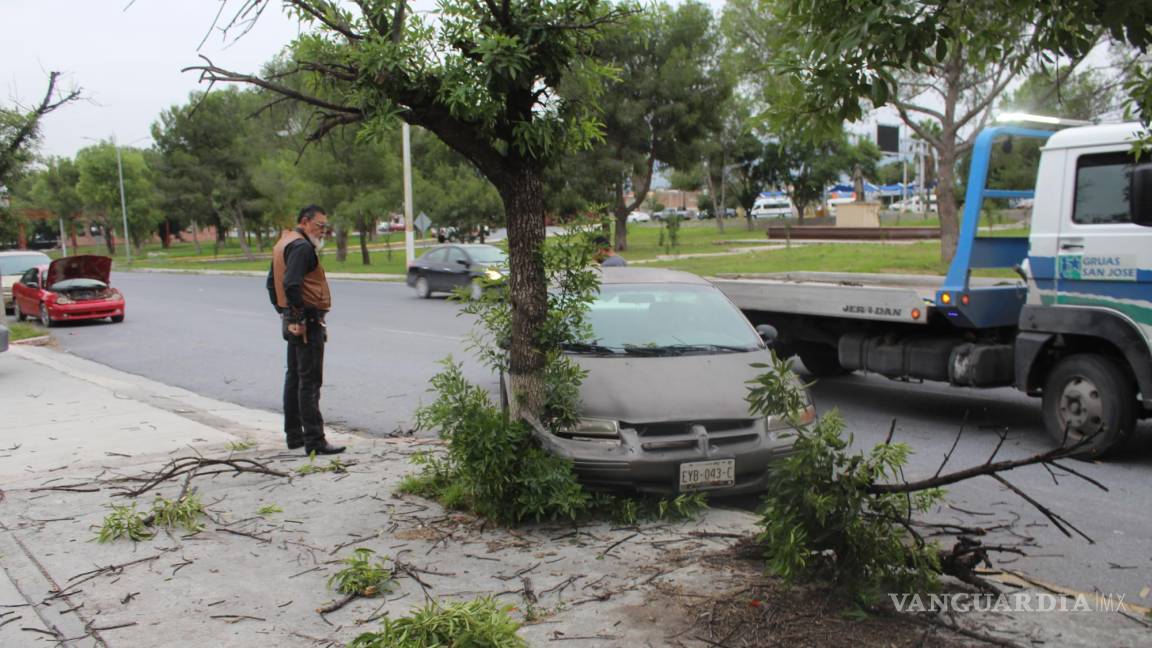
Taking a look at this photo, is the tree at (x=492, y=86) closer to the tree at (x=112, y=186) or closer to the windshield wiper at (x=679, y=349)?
the windshield wiper at (x=679, y=349)

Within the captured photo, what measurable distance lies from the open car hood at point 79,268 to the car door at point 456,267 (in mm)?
7823

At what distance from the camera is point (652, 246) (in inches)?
1841

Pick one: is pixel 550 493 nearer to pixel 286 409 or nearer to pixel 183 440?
pixel 286 409

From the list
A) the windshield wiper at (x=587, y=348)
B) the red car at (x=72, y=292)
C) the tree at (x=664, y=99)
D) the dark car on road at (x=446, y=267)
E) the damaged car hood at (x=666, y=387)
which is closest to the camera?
the damaged car hood at (x=666, y=387)

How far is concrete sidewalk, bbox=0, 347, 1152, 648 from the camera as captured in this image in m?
3.95

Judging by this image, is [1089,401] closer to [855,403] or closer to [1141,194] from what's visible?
[1141,194]

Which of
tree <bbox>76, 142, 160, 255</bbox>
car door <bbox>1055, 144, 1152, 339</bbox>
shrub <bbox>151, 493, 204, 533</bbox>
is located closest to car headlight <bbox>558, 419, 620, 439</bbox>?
shrub <bbox>151, 493, 204, 533</bbox>

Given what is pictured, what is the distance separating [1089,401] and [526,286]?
4.46 meters

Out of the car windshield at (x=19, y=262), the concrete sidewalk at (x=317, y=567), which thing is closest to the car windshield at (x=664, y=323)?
the concrete sidewalk at (x=317, y=567)

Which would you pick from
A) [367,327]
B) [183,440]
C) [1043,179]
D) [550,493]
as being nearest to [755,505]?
[550,493]

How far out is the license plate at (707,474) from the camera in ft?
17.4

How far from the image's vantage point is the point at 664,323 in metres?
7.07

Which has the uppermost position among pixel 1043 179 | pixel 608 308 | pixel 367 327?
pixel 1043 179

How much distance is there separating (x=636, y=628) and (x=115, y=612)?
234 centimetres
